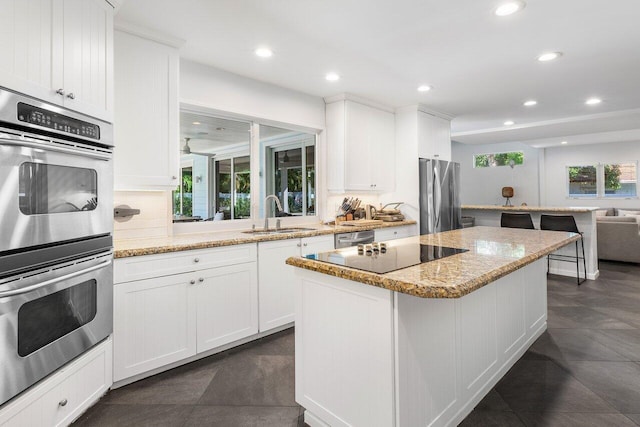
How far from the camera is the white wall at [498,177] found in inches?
364

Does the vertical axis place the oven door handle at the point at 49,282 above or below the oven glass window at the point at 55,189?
below

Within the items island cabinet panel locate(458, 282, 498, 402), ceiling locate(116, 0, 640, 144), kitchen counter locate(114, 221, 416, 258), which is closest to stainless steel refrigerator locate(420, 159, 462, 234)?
ceiling locate(116, 0, 640, 144)

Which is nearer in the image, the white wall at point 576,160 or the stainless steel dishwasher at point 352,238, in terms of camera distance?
the stainless steel dishwasher at point 352,238

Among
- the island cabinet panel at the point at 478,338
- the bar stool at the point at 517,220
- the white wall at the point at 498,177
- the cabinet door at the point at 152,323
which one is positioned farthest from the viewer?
the white wall at the point at 498,177

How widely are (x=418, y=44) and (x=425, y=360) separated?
2.42 m

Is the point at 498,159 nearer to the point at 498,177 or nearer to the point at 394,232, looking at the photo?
the point at 498,177

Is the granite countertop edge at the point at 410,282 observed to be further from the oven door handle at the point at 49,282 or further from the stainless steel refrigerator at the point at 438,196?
the stainless steel refrigerator at the point at 438,196

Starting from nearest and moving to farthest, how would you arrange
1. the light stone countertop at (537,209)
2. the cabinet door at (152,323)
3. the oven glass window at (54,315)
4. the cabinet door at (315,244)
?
the oven glass window at (54,315) < the cabinet door at (152,323) < the cabinet door at (315,244) < the light stone countertop at (537,209)

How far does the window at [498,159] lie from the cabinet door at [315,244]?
7.70 m

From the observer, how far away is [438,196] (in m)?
4.78

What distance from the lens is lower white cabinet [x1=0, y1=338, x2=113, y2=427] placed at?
1.50 meters

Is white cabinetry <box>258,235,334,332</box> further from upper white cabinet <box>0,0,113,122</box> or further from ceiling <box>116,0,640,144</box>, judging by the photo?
ceiling <box>116,0,640,144</box>

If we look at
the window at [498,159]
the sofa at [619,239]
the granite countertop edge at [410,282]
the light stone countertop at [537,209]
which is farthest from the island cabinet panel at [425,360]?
the window at [498,159]

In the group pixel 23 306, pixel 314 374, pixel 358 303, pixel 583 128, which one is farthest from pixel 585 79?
pixel 23 306
